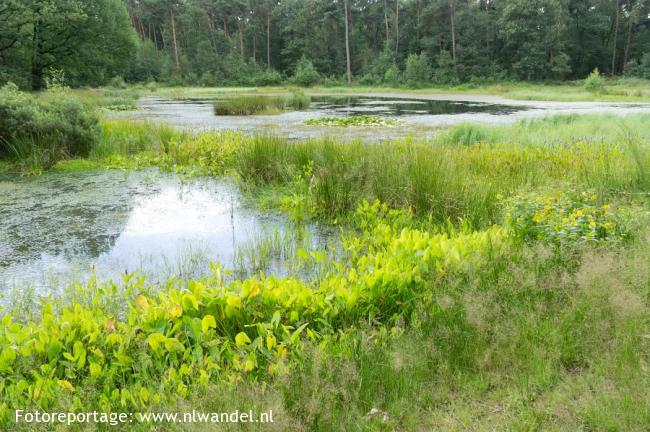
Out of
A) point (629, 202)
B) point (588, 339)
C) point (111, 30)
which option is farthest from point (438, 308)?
point (111, 30)

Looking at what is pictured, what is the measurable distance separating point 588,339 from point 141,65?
47.5 meters

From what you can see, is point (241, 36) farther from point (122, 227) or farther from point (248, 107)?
point (122, 227)

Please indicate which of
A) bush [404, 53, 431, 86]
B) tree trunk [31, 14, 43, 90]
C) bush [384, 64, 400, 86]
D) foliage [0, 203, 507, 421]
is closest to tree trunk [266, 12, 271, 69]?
bush [384, 64, 400, 86]

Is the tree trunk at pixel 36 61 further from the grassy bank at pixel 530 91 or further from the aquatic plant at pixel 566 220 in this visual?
the aquatic plant at pixel 566 220

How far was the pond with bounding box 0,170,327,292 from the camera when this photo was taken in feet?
12.9

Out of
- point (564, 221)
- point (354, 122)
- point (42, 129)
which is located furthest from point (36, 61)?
point (564, 221)

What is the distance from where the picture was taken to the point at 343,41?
1998 inches

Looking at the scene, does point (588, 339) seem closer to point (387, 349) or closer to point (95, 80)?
point (387, 349)

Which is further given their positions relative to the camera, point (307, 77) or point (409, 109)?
point (307, 77)

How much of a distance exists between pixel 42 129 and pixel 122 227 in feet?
11.9

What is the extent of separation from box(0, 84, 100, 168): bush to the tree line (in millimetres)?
23349

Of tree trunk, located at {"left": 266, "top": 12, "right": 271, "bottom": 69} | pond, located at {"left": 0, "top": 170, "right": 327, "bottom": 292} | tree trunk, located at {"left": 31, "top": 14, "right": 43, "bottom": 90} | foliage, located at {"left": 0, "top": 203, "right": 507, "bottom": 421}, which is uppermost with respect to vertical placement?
tree trunk, located at {"left": 266, "top": 12, "right": 271, "bottom": 69}

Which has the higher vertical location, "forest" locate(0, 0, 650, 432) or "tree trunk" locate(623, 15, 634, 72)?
"tree trunk" locate(623, 15, 634, 72)

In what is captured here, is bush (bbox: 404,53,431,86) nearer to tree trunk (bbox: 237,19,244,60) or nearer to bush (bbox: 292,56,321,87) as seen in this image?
bush (bbox: 292,56,321,87)
